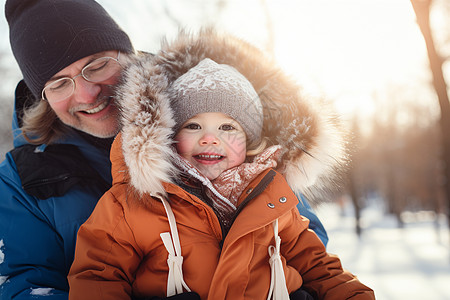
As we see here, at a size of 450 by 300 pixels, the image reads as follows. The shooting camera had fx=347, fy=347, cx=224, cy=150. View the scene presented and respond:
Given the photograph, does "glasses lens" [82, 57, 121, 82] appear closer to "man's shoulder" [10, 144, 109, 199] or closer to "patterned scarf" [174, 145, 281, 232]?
"man's shoulder" [10, 144, 109, 199]

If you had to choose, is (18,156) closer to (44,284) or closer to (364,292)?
(44,284)

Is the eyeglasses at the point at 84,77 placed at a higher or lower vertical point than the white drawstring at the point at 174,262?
higher

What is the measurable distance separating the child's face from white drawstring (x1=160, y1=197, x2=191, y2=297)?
456 millimetres

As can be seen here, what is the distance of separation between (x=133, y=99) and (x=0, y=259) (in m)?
1.16

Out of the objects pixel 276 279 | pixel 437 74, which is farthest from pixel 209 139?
pixel 437 74

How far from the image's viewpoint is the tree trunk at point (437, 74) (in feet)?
8.77

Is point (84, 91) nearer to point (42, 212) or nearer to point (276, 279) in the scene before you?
point (42, 212)

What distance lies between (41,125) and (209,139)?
1.27 meters

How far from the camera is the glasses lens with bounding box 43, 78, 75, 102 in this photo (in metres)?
2.28

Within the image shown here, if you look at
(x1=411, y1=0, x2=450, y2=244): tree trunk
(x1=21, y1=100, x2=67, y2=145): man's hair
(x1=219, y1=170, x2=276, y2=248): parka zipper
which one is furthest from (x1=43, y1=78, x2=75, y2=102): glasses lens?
(x1=411, y1=0, x2=450, y2=244): tree trunk

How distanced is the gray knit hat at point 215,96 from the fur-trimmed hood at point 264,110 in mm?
130

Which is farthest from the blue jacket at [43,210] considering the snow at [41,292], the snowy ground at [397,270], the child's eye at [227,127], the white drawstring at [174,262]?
the snowy ground at [397,270]

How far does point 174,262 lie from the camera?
1.79 meters

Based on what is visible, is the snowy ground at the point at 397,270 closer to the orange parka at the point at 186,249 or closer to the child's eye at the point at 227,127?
the orange parka at the point at 186,249
